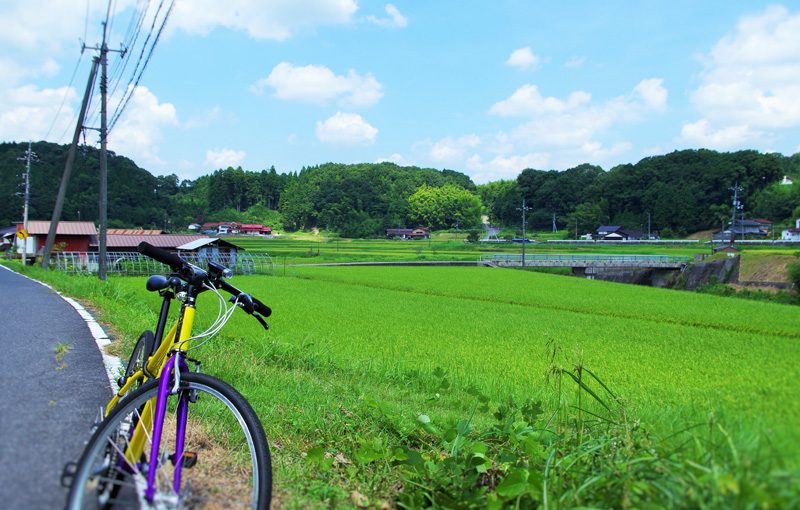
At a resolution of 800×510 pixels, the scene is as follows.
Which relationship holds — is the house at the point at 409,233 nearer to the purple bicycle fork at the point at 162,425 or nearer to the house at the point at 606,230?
the house at the point at 606,230

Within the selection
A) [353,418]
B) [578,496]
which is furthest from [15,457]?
[578,496]

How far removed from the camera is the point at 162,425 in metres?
2.03

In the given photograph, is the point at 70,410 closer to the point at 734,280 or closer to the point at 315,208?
the point at 315,208

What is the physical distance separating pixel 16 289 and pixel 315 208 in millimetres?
11622

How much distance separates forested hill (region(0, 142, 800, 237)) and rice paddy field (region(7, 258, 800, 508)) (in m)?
7.54

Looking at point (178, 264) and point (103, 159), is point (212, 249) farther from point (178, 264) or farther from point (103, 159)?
point (178, 264)

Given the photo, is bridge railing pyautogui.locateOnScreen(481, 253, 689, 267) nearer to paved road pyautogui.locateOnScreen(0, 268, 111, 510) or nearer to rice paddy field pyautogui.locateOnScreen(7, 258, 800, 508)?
rice paddy field pyautogui.locateOnScreen(7, 258, 800, 508)

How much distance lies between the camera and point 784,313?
1275 centimetres

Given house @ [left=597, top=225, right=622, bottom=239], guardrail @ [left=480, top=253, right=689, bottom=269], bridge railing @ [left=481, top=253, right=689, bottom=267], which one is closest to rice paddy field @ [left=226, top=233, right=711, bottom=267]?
guardrail @ [left=480, top=253, right=689, bottom=269]

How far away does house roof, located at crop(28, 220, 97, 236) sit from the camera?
3534 centimetres

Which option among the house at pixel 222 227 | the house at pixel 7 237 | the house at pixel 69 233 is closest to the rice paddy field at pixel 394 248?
the house at pixel 222 227

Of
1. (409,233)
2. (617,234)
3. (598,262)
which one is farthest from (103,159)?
(617,234)

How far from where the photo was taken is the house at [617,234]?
6719 centimetres

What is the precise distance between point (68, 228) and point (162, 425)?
3914 centimetres
